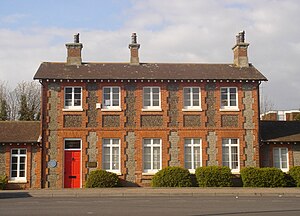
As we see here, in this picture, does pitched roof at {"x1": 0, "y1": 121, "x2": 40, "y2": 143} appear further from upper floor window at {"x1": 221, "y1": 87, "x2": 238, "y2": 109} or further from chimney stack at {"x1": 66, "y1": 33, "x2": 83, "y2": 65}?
upper floor window at {"x1": 221, "y1": 87, "x2": 238, "y2": 109}

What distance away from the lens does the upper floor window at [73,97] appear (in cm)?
2702

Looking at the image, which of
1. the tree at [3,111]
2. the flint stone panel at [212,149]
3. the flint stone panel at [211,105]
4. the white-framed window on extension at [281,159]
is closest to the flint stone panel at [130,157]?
the flint stone panel at [212,149]

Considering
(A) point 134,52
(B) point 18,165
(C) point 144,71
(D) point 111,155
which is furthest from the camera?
(A) point 134,52

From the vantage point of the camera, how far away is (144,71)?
28062mm

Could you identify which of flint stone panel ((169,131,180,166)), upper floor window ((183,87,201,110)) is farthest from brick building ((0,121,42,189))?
upper floor window ((183,87,201,110))

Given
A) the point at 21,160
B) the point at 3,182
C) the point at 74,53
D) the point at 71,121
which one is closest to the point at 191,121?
the point at 71,121

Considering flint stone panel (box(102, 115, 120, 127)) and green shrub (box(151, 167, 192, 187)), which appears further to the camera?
flint stone panel (box(102, 115, 120, 127))

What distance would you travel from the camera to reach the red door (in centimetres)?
2647

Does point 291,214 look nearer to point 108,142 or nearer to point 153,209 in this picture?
point 153,209

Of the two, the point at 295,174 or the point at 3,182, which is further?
the point at 295,174

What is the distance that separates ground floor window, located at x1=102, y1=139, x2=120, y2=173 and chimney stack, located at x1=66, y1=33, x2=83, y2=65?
5.43 metres

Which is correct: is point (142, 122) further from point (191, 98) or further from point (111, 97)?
point (191, 98)

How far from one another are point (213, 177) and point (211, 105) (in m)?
4.34

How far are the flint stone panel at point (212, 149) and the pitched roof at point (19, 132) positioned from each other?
999cm
